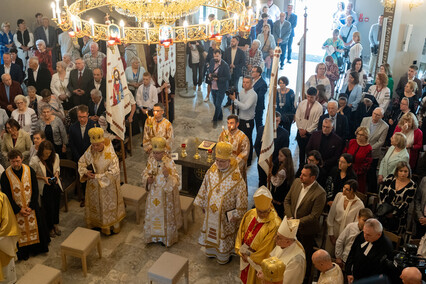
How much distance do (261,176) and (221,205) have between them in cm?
206

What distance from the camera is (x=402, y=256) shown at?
521 cm

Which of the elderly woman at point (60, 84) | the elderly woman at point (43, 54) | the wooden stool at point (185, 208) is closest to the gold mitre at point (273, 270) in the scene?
the wooden stool at point (185, 208)

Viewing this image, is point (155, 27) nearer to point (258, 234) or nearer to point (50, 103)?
point (258, 234)

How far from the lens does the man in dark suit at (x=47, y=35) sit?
13.9m

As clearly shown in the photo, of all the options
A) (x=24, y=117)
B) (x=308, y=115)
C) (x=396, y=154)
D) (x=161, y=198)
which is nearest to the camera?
(x=161, y=198)

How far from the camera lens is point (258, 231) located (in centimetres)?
584

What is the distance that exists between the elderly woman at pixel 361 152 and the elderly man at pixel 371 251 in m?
2.26

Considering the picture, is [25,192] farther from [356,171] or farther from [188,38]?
[356,171]

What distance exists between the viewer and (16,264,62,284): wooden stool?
605cm

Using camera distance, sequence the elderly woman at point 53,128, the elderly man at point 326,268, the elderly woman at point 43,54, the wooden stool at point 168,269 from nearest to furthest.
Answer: the elderly man at point 326,268, the wooden stool at point 168,269, the elderly woman at point 53,128, the elderly woman at point 43,54

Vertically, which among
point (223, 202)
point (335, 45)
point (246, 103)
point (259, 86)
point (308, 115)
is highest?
point (335, 45)

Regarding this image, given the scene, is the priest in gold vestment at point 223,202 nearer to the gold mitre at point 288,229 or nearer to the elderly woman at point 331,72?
the gold mitre at point 288,229

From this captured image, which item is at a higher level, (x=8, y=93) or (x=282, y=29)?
(x=282, y=29)

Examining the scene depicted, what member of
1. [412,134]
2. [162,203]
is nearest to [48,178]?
[162,203]
